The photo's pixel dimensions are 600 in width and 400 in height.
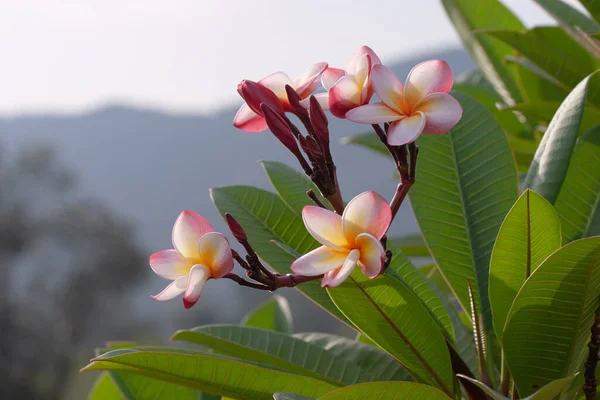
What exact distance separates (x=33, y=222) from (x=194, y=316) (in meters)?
5.90

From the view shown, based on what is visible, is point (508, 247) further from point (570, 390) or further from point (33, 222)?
point (33, 222)

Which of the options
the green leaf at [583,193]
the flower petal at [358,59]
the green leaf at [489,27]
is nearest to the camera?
the flower petal at [358,59]

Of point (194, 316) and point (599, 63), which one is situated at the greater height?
point (599, 63)

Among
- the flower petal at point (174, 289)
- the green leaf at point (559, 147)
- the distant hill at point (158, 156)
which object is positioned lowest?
the distant hill at point (158, 156)

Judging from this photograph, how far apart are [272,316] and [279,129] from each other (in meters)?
0.64

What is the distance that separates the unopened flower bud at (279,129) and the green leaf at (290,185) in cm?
20

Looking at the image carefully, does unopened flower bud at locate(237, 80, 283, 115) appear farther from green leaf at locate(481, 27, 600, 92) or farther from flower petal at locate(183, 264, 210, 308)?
green leaf at locate(481, 27, 600, 92)

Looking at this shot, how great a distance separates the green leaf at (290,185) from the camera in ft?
2.55

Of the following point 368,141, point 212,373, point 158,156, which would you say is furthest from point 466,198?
point 158,156

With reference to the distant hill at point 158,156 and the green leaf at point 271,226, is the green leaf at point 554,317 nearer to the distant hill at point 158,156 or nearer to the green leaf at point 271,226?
the green leaf at point 271,226

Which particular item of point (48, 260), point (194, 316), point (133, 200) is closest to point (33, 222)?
point (48, 260)

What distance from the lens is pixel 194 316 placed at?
20.1 meters

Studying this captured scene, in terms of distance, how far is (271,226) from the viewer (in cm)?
77

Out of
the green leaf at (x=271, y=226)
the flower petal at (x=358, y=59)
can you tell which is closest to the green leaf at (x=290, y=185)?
the green leaf at (x=271, y=226)
